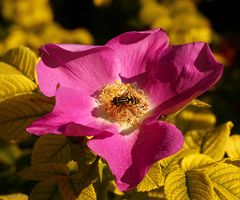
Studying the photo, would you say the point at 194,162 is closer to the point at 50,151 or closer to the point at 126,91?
the point at 126,91

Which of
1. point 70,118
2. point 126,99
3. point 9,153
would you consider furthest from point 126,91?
point 9,153

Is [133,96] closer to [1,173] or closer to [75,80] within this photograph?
[75,80]

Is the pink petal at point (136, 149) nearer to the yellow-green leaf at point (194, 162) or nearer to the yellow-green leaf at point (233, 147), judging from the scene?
the yellow-green leaf at point (194, 162)

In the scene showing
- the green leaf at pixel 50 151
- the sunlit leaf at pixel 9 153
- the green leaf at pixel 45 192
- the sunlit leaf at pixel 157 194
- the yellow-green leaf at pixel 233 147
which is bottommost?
the sunlit leaf at pixel 9 153

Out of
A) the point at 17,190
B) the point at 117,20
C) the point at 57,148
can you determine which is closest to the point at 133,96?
the point at 57,148

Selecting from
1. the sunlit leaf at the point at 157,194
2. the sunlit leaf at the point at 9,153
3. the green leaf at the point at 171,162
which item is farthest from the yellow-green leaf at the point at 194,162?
the sunlit leaf at the point at 9,153

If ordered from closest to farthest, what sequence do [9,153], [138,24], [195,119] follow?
[195,119] → [9,153] → [138,24]
